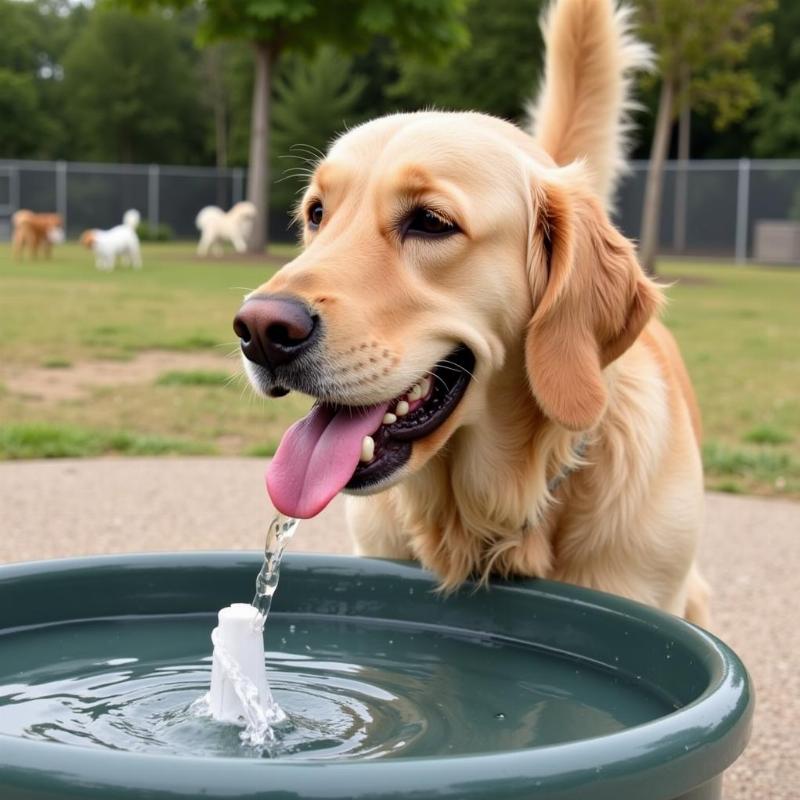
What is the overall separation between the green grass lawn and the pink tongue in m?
0.47

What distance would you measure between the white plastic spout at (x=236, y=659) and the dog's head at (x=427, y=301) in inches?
9.5

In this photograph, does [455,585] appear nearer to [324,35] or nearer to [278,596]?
[278,596]

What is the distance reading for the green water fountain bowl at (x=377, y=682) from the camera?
4.80ft

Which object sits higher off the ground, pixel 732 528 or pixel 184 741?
pixel 184 741

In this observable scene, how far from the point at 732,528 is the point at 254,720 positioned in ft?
12.1

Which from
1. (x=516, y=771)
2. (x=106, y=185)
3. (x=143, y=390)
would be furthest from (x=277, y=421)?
(x=106, y=185)

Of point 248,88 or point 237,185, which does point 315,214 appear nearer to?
point 237,185

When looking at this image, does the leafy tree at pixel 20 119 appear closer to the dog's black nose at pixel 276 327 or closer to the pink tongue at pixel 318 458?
the pink tongue at pixel 318 458

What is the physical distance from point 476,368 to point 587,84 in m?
1.63

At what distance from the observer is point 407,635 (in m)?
2.76

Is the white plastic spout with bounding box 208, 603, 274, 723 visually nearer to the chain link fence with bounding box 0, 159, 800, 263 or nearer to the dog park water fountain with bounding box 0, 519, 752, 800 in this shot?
the dog park water fountain with bounding box 0, 519, 752, 800

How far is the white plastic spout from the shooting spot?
7.34ft

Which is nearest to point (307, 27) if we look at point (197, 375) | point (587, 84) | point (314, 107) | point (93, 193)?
point (93, 193)

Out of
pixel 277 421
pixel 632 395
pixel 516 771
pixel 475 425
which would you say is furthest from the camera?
pixel 277 421
